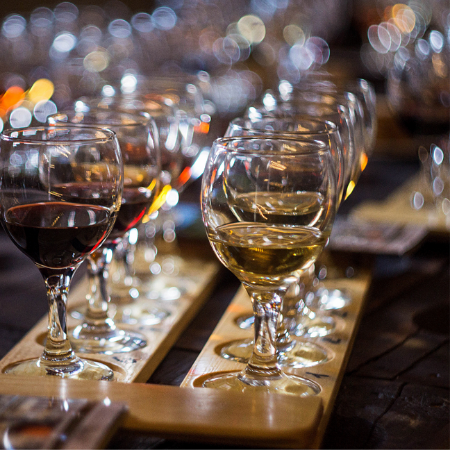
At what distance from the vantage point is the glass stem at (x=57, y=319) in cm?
76

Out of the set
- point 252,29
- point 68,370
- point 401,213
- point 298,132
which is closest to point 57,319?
point 68,370

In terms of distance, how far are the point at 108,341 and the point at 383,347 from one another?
1.11ft

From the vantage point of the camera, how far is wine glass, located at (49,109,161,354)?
884 mm

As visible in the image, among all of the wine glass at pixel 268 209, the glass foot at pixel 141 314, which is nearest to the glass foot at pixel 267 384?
the wine glass at pixel 268 209

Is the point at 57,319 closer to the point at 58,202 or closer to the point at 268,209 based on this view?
the point at 58,202

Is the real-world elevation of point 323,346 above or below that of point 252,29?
above

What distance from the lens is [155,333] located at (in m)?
0.90

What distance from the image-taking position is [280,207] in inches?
28.4

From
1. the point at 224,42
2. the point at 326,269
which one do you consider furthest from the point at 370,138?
the point at 224,42

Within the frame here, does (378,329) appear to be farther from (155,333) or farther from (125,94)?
(125,94)

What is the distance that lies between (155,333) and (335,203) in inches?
12.3

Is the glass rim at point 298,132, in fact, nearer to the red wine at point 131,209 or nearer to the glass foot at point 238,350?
the red wine at point 131,209

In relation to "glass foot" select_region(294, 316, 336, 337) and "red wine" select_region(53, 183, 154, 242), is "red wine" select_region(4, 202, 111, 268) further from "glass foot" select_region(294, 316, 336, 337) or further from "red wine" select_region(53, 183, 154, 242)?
"glass foot" select_region(294, 316, 336, 337)

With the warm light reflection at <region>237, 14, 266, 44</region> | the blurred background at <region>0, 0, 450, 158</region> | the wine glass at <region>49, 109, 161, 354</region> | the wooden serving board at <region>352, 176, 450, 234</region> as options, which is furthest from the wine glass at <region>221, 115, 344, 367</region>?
the warm light reflection at <region>237, 14, 266, 44</region>
